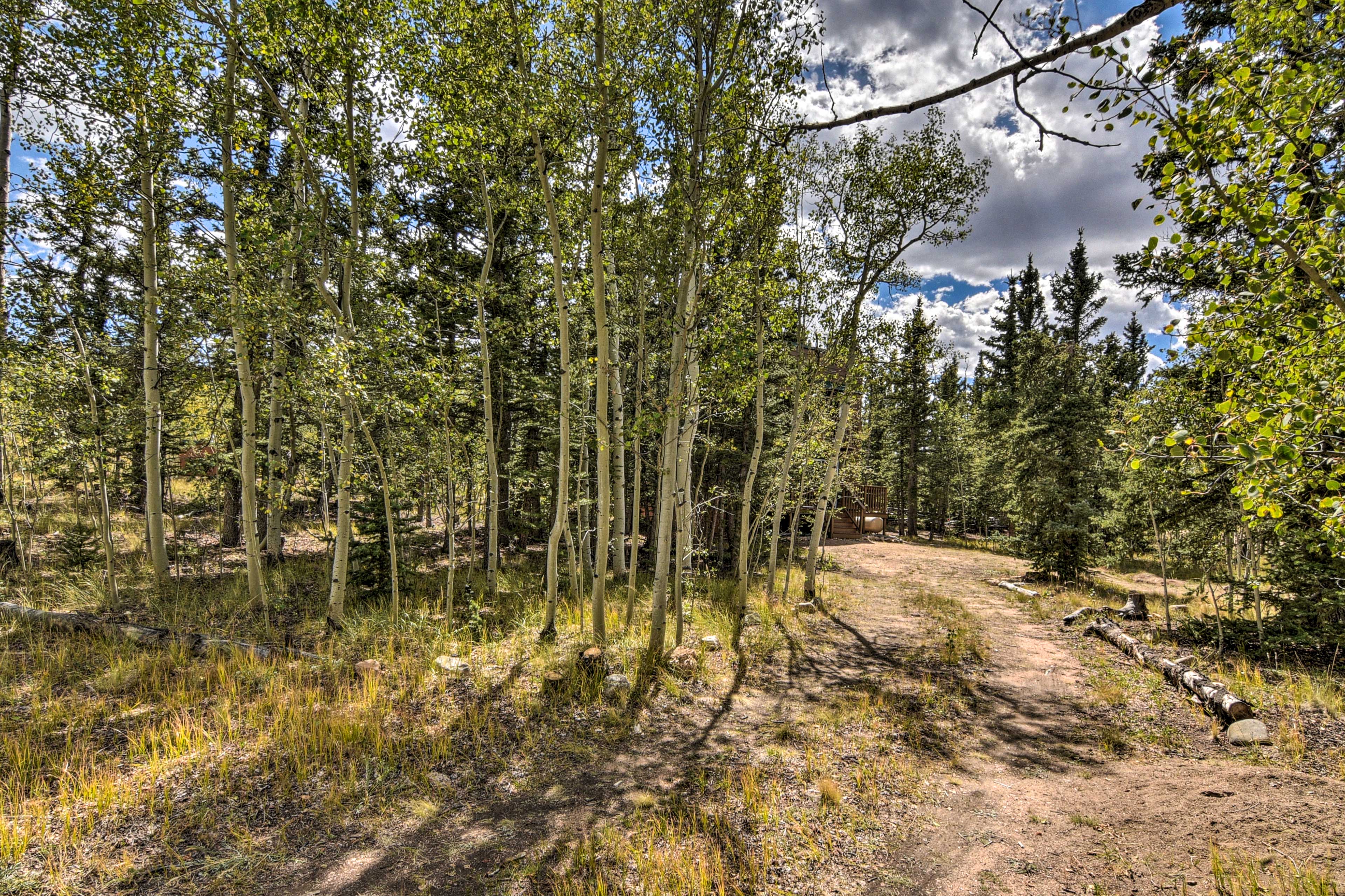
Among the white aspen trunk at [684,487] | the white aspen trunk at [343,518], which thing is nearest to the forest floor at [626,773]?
the white aspen trunk at [343,518]

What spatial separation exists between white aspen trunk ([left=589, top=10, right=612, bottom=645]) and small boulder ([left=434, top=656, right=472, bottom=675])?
5.74ft

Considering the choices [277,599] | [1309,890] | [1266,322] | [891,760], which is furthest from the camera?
[277,599]

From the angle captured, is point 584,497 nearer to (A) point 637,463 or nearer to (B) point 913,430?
(A) point 637,463

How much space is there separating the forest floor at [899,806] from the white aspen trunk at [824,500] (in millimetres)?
4861

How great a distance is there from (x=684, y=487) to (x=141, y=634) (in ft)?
26.0

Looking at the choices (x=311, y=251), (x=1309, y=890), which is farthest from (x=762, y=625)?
(x=311, y=251)

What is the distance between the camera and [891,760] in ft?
16.2

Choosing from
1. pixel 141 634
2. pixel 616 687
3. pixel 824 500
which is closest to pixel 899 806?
pixel 616 687

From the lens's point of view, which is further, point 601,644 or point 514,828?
point 601,644

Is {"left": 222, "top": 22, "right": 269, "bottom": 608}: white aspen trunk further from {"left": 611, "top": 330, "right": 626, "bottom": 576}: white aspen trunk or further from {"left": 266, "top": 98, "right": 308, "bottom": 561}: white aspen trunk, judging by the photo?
{"left": 611, "top": 330, "right": 626, "bottom": 576}: white aspen trunk

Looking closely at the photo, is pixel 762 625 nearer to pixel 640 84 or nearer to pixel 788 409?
pixel 788 409

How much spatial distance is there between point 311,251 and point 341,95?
222 cm

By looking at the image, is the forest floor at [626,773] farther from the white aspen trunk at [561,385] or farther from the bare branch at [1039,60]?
the bare branch at [1039,60]

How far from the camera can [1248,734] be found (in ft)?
17.1
